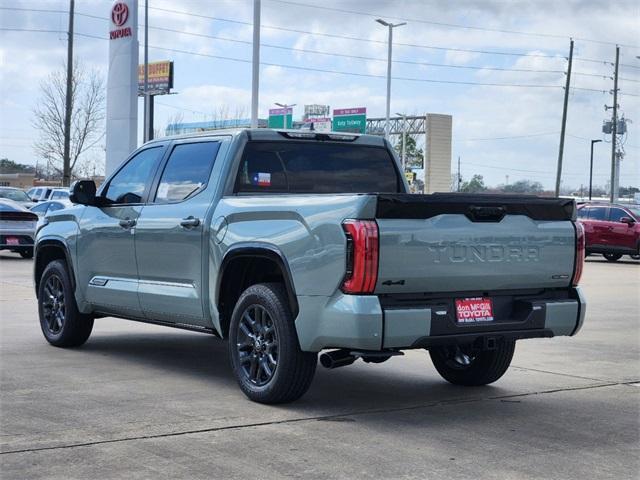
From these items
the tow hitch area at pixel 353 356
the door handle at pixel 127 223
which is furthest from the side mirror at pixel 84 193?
the tow hitch area at pixel 353 356

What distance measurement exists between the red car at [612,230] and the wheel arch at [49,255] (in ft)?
68.7

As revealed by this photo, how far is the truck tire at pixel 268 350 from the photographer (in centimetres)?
705

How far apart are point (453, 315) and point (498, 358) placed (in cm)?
147

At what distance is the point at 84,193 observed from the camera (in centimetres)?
945

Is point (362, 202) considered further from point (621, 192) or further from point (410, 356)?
point (621, 192)

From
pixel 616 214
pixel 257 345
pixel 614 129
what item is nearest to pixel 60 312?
pixel 257 345

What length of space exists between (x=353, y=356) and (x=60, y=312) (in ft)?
13.9

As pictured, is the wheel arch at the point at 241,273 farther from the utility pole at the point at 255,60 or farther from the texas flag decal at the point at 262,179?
the utility pole at the point at 255,60

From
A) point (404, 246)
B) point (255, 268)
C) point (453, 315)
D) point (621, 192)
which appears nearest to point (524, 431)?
point (453, 315)

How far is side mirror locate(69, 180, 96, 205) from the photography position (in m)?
9.45

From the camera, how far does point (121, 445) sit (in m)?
6.04

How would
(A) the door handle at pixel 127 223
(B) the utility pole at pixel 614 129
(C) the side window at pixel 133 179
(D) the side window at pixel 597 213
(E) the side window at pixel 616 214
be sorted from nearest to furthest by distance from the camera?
(A) the door handle at pixel 127 223
(C) the side window at pixel 133 179
(E) the side window at pixel 616 214
(D) the side window at pixel 597 213
(B) the utility pole at pixel 614 129

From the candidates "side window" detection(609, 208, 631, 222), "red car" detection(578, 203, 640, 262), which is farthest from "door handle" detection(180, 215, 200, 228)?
"side window" detection(609, 208, 631, 222)

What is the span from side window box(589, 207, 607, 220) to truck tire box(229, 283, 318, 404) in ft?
77.7
